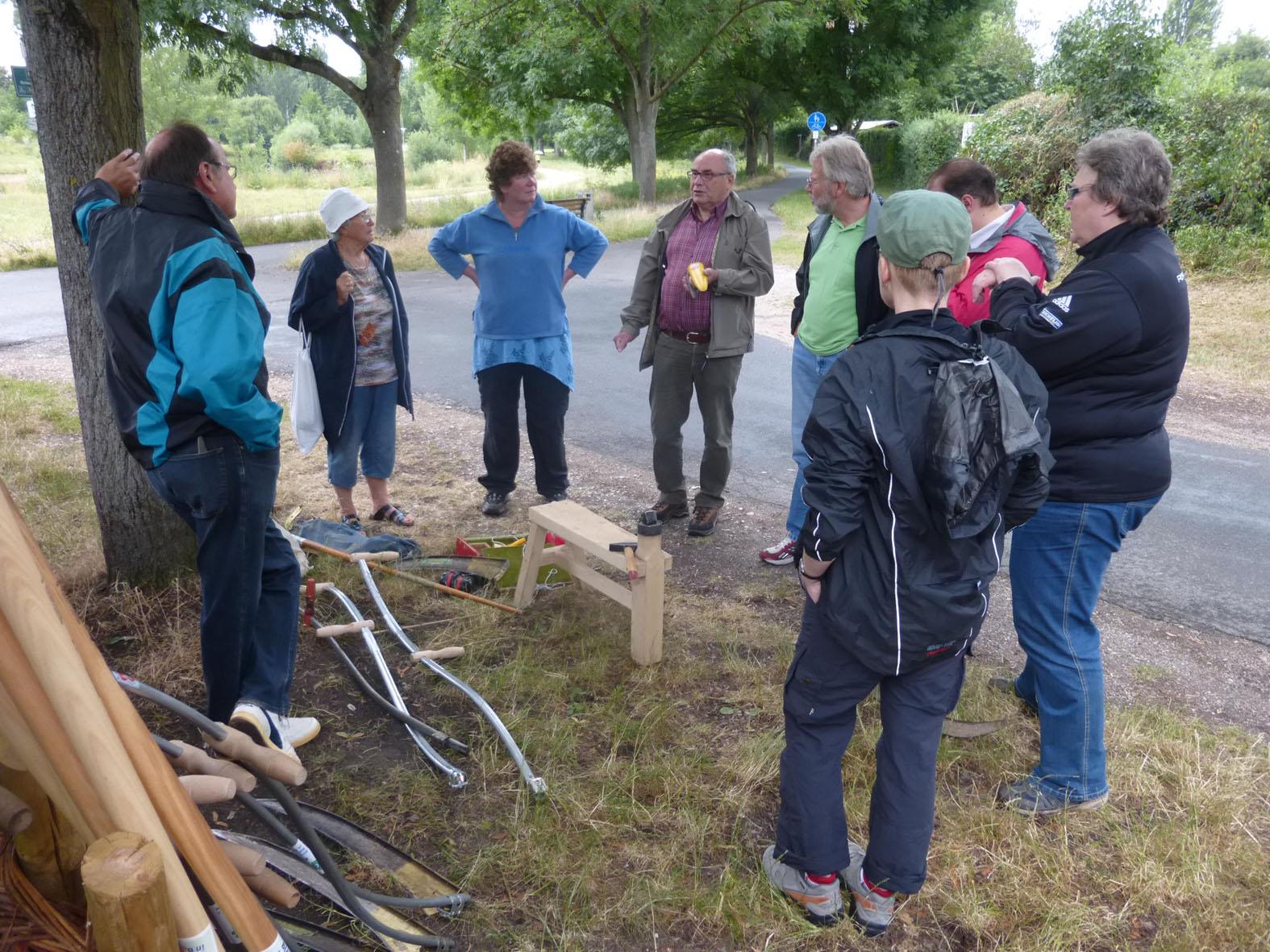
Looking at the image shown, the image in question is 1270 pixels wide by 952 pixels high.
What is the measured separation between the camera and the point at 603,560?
13.5 feet

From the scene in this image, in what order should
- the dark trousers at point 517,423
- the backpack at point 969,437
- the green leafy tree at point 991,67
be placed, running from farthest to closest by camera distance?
the green leafy tree at point 991,67
the dark trousers at point 517,423
the backpack at point 969,437

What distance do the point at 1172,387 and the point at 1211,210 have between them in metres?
13.4

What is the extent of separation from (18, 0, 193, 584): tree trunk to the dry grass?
0.30 meters

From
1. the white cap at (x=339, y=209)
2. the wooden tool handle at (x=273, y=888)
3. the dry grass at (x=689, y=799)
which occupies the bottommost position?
the dry grass at (x=689, y=799)

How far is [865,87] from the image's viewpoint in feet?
111

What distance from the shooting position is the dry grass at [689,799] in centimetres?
256

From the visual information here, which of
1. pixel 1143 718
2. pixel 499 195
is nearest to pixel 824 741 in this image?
pixel 1143 718

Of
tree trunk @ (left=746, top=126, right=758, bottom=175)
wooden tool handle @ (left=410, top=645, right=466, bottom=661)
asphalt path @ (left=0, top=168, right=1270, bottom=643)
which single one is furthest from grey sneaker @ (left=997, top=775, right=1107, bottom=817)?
tree trunk @ (left=746, top=126, right=758, bottom=175)

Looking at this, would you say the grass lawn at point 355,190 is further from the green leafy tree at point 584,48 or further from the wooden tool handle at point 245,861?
the wooden tool handle at point 245,861

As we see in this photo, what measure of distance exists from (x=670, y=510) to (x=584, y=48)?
21667mm

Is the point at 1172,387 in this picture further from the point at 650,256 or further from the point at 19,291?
the point at 19,291

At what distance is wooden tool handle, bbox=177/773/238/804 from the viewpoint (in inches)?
62.2

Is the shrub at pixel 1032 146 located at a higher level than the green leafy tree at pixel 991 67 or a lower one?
lower

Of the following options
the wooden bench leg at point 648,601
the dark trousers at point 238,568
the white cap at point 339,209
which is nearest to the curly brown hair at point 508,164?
the white cap at point 339,209
